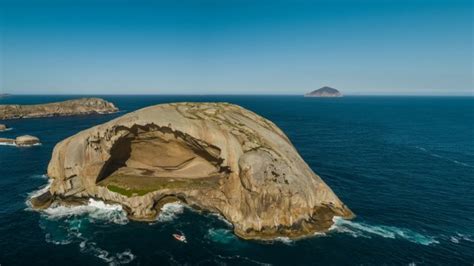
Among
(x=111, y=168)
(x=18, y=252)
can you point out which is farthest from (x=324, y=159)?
(x=18, y=252)

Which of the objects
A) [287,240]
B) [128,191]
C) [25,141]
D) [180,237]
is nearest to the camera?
[287,240]

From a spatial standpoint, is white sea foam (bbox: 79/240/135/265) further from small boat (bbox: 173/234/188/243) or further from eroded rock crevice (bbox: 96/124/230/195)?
eroded rock crevice (bbox: 96/124/230/195)

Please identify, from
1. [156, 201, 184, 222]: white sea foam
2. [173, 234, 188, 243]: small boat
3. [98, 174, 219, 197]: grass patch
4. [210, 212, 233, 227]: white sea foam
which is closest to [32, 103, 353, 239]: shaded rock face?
[98, 174, 219, 197]: grass patch

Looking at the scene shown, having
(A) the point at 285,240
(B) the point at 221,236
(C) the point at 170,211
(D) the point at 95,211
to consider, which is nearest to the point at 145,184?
(C) the point at 170,211

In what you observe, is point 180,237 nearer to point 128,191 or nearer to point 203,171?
point 128,191

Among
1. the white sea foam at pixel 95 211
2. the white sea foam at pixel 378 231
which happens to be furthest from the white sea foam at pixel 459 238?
the white sea foam at pixel 95 211

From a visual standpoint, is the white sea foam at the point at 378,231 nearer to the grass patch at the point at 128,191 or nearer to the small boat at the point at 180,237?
the small boat at the point at 180,237
